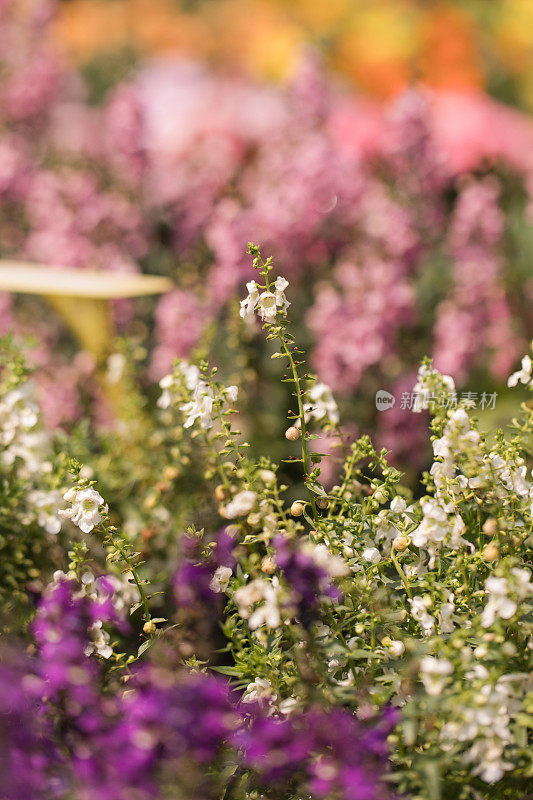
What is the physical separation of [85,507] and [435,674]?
41 cm

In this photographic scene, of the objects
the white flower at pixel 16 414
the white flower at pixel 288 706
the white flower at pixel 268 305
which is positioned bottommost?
the white flower at pixel 16 414

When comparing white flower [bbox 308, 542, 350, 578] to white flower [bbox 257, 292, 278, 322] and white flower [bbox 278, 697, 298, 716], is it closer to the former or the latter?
white flower [bbox 278, 697, 298, 716]

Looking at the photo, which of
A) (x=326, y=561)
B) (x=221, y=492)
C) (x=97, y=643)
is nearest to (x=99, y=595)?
(x=97, y=643)

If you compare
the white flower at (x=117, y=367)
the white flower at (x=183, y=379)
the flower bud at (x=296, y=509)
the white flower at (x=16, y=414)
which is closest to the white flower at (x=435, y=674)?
the flower bud at (x=296, y=509)

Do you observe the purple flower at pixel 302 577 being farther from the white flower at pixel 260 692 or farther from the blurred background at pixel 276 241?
the blurred background at pixel 276 241

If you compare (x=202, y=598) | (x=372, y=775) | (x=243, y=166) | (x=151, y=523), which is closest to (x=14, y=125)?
(x=243, y=166)

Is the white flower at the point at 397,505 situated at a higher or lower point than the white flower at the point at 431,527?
lower

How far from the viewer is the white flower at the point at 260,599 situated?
0.80 metres

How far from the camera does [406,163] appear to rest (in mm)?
2223

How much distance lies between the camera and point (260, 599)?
90cm

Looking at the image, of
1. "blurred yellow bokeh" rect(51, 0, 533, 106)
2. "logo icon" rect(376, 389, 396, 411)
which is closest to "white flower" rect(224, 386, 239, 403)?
"logo icon" rect(376, 389, 396, 411)

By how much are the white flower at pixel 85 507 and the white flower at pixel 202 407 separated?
144 millimetres

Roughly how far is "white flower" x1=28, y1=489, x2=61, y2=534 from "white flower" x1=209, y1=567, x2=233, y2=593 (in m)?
0.36

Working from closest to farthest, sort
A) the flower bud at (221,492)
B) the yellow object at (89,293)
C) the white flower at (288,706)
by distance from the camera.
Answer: the white flower at (288,706), the flower bud at (221,492), the yellow object at (89,293)
